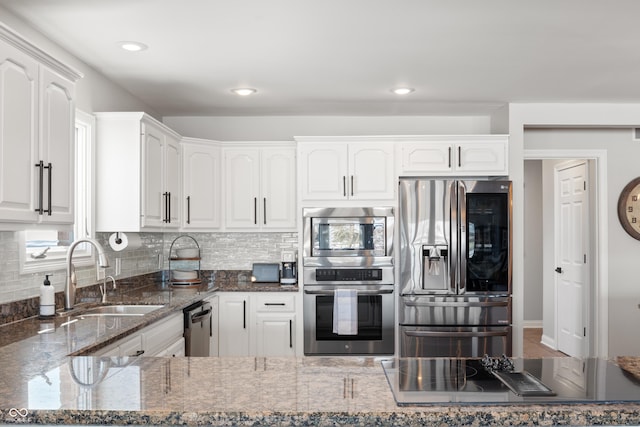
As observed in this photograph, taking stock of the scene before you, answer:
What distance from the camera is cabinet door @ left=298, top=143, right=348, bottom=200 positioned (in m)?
4.79

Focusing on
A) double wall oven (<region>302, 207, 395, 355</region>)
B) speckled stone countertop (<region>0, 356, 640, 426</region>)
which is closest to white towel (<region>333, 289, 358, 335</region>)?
double wall oven (<region>302, 207, 395, 355</region>)

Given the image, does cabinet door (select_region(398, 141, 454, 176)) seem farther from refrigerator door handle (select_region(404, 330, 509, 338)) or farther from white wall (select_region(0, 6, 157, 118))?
white wall (select_region(0, 6, 157, 118))

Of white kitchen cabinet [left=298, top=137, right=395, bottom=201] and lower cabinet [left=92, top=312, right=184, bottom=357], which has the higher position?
white kitchen cabinet [left=298, top=137, right=395, bottom=201]

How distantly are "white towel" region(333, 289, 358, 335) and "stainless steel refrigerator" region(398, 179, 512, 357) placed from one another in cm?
39

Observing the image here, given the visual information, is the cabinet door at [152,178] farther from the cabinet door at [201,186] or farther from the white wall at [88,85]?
the cabinet door at [201,186]

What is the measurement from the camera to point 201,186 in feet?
16.3

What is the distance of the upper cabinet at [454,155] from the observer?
4800 mm

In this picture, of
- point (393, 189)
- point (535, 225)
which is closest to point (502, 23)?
point (393, 189)

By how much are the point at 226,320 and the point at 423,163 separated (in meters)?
2.11

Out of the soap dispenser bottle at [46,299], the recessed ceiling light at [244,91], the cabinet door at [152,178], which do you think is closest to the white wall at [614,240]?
the recessed ceiling light at [244,91]

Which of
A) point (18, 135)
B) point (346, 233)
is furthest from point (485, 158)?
point (18, 135)

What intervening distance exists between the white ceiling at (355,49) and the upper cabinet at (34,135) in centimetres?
47

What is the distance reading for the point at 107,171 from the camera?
388cm

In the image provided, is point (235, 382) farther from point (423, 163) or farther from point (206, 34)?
point (423, 163)
